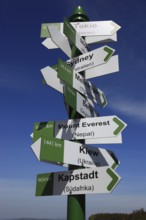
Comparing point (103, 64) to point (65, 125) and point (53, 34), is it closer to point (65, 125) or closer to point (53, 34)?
point (53, 34)

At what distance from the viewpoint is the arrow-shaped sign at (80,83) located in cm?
488

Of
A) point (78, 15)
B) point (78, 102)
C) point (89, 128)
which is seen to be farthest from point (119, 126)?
point (78, 15)

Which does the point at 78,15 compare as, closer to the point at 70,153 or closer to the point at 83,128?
the point at 83,128

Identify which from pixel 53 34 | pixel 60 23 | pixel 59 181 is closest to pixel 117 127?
pixel 59 181

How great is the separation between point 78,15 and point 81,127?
2932 mm

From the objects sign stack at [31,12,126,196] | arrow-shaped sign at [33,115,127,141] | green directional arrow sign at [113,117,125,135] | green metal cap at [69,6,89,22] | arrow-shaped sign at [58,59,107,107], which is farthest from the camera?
green metal cap at [69,6,89,22]

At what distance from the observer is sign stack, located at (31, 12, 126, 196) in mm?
4258

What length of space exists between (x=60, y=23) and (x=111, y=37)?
1.24 meters

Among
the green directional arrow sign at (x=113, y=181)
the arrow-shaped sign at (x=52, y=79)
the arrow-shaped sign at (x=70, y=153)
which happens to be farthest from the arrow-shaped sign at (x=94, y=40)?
the green directional arrow sign at (x=113, y=181)

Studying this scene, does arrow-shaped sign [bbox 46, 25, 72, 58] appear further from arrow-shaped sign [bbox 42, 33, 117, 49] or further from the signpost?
arrow-shaped sign [bbox 42, 33, 117, 49]

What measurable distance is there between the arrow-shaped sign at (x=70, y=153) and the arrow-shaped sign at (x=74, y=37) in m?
2.09

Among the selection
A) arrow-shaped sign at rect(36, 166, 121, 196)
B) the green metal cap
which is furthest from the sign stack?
the green metal cap

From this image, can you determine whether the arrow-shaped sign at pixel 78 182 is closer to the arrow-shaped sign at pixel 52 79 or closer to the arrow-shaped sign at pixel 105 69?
the arrow-shaped sign at pixel 52 79

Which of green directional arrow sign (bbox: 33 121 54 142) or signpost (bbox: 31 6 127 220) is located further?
green directional arrow sign (bbox: 33 121 54 142)
